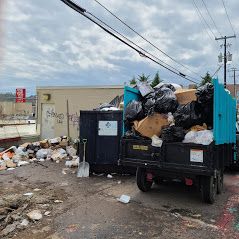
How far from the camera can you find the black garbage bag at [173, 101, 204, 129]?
265 inches

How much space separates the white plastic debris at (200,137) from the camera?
6.36 m

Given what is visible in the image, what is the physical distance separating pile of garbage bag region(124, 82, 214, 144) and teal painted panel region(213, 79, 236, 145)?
151 millimetres

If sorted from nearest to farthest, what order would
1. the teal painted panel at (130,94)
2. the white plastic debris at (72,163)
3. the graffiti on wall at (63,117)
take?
the teal painted panel at (130,94), the white plastic debris at (72,163), the graffiti on wall at (63,117)

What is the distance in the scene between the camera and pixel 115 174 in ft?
33.2

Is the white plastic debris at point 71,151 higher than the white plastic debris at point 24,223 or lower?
higher

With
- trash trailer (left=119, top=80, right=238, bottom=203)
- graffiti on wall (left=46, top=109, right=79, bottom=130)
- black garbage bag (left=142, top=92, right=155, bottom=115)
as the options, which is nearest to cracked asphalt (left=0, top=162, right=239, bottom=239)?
trash trailer (left=119, top=80, right=238, bottom=203)

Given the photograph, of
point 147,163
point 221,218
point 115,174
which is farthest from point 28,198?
point 221,218

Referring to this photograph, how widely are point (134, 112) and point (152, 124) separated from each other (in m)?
0.57

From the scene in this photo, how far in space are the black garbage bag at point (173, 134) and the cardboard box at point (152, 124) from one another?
0.77ft

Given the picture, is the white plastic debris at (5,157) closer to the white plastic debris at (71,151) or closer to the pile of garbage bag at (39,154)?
the pile of garbage bag at (39,154)

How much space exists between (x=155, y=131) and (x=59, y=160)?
6.04 meters

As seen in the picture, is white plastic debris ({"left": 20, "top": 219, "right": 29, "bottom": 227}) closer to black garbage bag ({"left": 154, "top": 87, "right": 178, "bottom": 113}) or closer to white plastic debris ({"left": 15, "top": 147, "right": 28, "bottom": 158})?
black garbage bag ({"left": 154, "top": 87, "right": 178, "bottom": 113})

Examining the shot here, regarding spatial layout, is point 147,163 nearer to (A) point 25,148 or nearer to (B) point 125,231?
(B) point 125,231

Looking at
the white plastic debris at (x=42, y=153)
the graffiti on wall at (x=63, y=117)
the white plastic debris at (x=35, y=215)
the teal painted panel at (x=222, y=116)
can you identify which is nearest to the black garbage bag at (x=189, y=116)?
the teal painted panel at (x=222, y=116)
